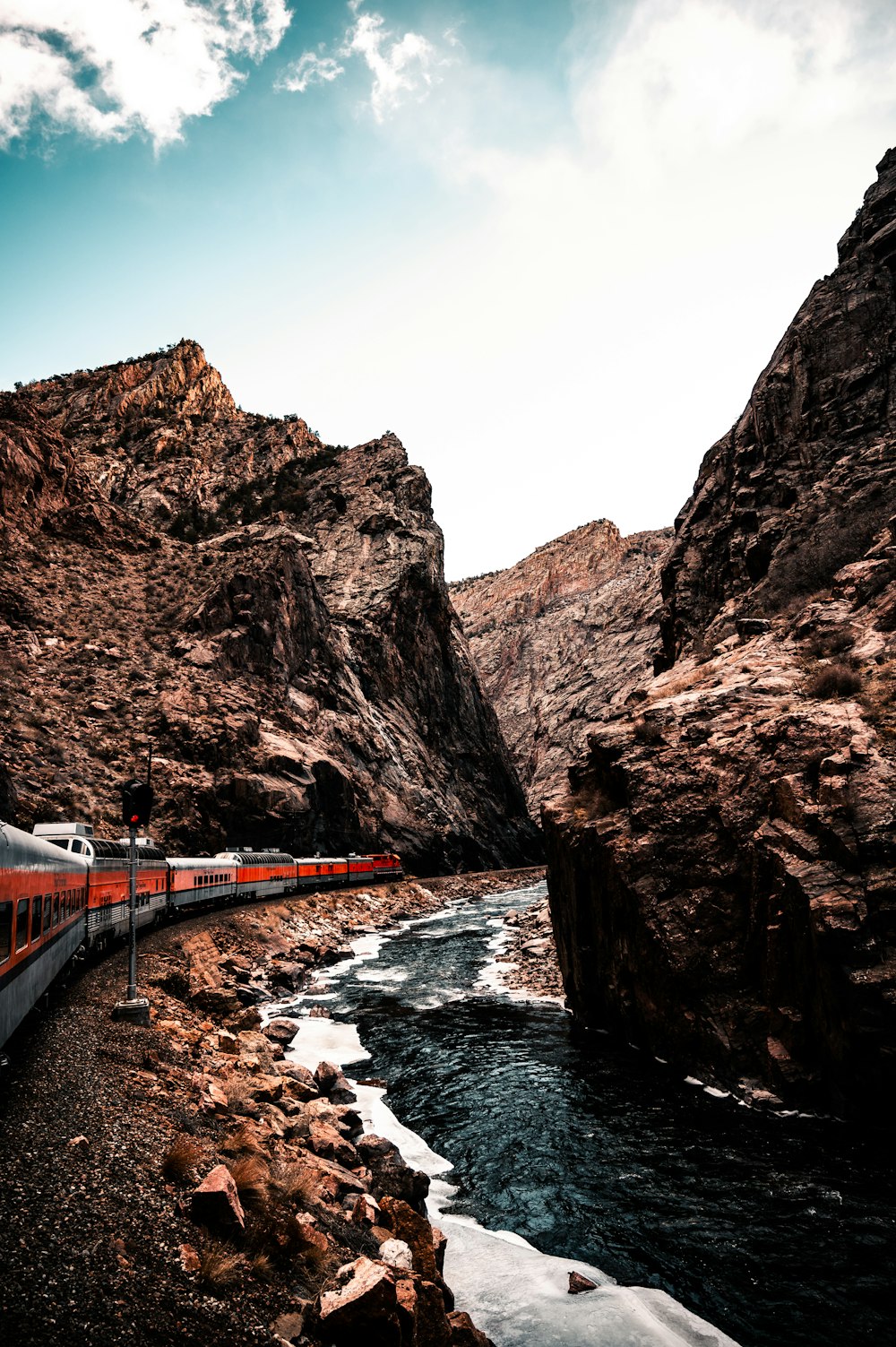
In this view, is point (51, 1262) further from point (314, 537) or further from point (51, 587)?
point (314, 537)

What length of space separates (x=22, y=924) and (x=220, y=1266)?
6.33m

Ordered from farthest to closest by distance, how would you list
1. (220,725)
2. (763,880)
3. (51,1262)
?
(220,725)
(763,880)
(51,1262)

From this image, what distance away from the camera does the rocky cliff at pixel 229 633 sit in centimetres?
4750

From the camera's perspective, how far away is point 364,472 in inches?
3799

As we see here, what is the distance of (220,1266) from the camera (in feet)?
17.6

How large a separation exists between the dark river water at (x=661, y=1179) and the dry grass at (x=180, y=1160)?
16.5 feet

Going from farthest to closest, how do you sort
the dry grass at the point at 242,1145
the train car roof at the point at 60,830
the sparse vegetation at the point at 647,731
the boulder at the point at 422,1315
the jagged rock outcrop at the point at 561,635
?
the jagged rock outcrop at the point at 561,635, the train car roof at the point at 60,830, the sparse vegetation at the point at 647,731, the dry grass at the point at 242,1145, the boulder at the point at 422,1315

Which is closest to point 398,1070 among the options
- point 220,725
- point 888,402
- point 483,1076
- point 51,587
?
point 483,1076

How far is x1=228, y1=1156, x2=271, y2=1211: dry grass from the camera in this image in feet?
22.1

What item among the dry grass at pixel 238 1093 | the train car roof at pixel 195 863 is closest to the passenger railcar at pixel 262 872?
the train car roof at pixel 195 863

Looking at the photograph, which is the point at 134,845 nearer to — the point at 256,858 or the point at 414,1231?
the point at 414,1231

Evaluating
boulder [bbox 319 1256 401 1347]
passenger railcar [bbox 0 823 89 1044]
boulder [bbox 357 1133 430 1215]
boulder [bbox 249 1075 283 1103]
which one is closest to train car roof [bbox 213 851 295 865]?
passenger railcar [bbox 0 823 89 1044]

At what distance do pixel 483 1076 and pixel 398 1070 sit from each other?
1988mm

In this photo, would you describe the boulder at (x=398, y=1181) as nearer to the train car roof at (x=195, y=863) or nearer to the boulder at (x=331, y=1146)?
the boulder at (x=331, y=1146)
